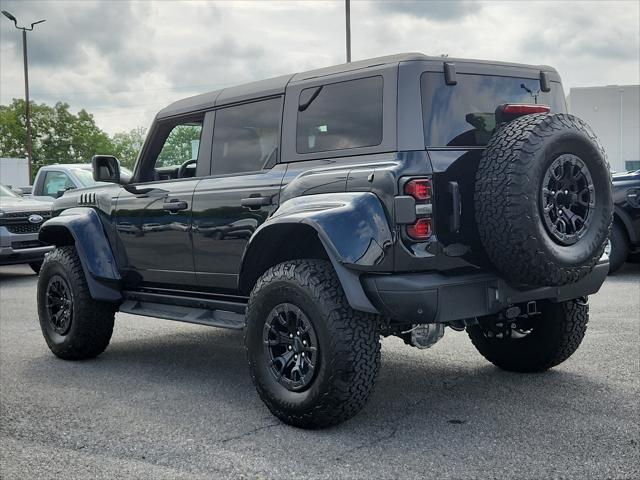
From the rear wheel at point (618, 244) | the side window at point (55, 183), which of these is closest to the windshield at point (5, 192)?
the side window at point (55, 183)

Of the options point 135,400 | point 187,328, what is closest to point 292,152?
point 135,400

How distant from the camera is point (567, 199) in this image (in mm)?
4391

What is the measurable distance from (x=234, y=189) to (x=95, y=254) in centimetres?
172

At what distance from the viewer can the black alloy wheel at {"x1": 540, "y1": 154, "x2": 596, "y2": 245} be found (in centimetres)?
424

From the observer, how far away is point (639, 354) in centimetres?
606

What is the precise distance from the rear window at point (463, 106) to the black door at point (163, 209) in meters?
1.88

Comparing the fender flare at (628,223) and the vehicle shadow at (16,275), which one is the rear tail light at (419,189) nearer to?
the fender flare at (628,223)

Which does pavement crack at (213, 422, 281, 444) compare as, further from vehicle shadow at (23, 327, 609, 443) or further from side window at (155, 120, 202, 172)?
side window at (155, 120, 202, 172)

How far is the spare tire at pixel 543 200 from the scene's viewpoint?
13.5 ft

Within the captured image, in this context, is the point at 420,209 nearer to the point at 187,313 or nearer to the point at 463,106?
the point at 463,106

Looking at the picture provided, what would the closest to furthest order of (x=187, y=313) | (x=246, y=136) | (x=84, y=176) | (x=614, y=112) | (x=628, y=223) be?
1. (x=246, y=136)
2. (x=187, y=313)
3. (x=628, y=223)
4. (x=84, y=176)
5. (x=614, y=112)

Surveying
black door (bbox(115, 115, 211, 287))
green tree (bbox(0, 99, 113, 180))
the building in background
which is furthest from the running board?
green tree (bbox(0, 99, 113, 180))

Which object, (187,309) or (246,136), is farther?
(187,309)

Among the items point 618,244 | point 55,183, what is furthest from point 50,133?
point 618,244
